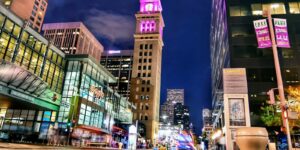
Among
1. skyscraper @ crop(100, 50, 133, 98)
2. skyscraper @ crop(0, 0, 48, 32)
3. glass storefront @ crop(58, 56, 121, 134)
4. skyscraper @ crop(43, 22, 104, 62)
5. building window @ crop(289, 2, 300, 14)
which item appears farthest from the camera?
skyscraper @ crop(43, 22, 104, 62)

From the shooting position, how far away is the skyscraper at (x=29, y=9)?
107262 millimetres

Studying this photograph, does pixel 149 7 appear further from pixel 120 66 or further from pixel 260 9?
pixel 260 9

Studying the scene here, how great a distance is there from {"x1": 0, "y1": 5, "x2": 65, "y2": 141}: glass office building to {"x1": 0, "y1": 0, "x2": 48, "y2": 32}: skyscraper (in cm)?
6701

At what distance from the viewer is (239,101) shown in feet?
76.6

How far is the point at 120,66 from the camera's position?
552 ft

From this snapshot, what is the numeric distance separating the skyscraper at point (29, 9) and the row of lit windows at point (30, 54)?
66.9 meters

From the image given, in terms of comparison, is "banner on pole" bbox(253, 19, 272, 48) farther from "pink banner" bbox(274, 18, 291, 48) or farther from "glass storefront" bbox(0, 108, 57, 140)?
"glass storefront" bbox(0, 108, 57, 140)

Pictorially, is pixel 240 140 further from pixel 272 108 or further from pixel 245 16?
pixel 245 16

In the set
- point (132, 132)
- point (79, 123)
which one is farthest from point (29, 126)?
point (132, 132)

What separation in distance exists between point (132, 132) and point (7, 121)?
27694 millimetres

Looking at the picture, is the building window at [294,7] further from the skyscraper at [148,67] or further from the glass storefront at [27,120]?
A: the skyscraper at [148,67]

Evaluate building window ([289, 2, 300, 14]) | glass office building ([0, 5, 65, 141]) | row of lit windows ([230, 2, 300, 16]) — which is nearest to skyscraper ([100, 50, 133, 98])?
glass office building ([0, 5, 65, 141])

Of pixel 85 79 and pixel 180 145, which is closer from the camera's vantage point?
pixel 180 145

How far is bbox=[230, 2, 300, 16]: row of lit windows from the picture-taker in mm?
51438
